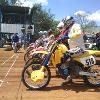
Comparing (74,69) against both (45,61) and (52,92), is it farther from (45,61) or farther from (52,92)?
(52,92)

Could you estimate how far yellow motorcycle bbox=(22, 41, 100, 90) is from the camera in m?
9.79

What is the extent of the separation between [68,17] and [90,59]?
142 centimetres

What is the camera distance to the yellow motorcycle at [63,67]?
979cm

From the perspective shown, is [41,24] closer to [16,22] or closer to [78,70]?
[16,22]

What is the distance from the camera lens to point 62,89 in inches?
387

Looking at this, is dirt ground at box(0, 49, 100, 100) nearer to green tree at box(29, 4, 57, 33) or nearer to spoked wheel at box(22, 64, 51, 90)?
spoked wheel at box(22, 64, 51, 90)

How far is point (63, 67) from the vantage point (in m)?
10.1

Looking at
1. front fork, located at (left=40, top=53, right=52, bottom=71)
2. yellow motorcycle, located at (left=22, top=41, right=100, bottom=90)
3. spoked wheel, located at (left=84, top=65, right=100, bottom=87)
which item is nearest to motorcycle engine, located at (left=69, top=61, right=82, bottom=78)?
yellow motorcycle, located at (left=22, top=41, right=100, bottom=90)

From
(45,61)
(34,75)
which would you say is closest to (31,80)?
(34,75)

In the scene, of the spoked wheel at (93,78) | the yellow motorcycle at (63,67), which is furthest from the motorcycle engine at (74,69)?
the spoked wheel at (93,78)

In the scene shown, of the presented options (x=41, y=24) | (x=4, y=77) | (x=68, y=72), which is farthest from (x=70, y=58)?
(x=41, y=24)

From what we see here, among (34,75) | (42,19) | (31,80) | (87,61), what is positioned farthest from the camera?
(42,19)

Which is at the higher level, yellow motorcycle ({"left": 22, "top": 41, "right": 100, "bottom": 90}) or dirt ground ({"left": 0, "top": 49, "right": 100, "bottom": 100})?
yellow motorcycle ({"left": 22, "top": 41, "right": 100, "bottom": 90})

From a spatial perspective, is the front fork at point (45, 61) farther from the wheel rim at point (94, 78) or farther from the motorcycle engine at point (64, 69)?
the wheel rim at point (94, 78)
